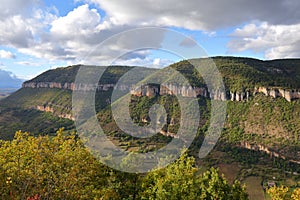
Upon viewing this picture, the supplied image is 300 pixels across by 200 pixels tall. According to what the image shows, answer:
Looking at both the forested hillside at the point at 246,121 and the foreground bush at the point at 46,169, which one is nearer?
the foreground bush at the point at 46,169

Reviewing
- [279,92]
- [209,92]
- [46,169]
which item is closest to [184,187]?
[46,169]

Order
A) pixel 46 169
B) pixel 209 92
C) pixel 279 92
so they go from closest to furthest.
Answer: pixel 46 169 → pixel 279 92 → pixel 209 92

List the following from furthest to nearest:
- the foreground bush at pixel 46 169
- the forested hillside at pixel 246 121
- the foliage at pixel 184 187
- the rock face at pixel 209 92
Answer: the rock face at pixel 209 92 < the forested hillside at pixel 246 121 < the foliage at pixel 184 187 < the foreground bush at pixel 46 169

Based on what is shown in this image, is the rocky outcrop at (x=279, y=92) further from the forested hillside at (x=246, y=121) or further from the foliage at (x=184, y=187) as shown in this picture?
the foliage at (x=184, y=187)

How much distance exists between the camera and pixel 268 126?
393 ft

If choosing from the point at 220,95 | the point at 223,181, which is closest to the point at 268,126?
the point at 220,95

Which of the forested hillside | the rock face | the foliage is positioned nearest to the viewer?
the foliage

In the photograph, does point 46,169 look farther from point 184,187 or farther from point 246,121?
point 246,121

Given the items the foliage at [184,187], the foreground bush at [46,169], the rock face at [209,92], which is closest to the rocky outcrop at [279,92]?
the rock face at [209,92]

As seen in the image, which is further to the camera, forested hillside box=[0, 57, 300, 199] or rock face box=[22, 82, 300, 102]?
rock face box=[22, 82, 300, 102]

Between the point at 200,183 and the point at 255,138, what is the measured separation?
107724 millimetres

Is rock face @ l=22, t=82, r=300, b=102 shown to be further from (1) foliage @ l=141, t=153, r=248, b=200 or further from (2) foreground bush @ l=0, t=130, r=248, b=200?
(2) foreground bush @ l=0, t=130, r=248, b=200

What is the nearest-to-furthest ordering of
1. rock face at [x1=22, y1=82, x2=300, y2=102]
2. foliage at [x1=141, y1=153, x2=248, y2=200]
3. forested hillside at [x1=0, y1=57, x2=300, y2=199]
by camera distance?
foliage at [x1=141, y1=153, x2=248, y2=200] → forested hillside at [x1=0, y1=57, x2=300, y2=199] → rock face at [x1=22, y1=82, x2=300, y2=102]

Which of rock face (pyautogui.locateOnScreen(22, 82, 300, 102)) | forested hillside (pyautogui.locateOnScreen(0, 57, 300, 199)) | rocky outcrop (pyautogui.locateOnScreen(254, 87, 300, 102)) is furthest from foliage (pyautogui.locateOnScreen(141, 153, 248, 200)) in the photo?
rocky outcrop (pyautogui.locateOnScreen(254, 87, 300, 102))
